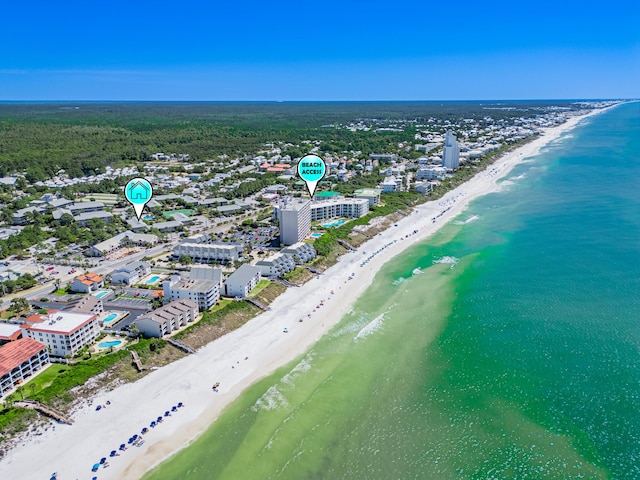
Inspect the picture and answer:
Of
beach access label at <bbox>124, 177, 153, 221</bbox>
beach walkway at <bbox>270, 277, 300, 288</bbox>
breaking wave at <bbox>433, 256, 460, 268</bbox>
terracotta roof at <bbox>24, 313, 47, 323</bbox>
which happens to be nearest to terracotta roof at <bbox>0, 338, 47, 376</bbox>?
terracotta roof at <bbox>24, 313, 47, 323</bbox>

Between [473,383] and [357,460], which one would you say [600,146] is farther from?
[357,460]

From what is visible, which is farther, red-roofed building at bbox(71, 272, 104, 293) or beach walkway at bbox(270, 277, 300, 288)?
beach walkway at bbox(270, 277, 300, 288)

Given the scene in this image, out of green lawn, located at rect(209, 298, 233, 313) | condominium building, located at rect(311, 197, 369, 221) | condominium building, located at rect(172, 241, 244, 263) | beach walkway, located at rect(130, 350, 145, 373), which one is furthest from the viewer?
condominium building, located at rect(311, 197, 369, 221)

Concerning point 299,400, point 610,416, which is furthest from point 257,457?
point 610,416

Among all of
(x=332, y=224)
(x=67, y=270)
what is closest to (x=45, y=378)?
(x=67, y=270)

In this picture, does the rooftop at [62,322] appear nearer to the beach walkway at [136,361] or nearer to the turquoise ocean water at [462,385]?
the beach walkway at [136,361]

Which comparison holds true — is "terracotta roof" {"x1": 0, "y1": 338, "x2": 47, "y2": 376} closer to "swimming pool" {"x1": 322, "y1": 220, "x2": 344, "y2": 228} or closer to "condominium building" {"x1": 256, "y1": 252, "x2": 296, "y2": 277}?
"condominium building" {"x1": 256, "y1": 252, "x2": 296, "y2": 277}

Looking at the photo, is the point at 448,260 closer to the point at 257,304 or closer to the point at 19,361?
the point at 257,304

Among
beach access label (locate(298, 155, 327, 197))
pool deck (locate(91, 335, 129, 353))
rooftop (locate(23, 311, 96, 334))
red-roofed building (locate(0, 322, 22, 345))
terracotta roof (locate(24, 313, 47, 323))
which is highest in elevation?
beach access label (locate(298, 155, 327, 197))

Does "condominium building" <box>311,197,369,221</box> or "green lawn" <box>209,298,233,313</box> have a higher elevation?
"condominium building" <box>311,197,369,221</box>
